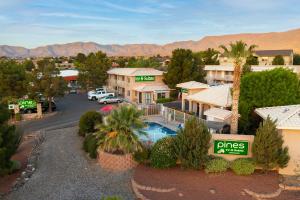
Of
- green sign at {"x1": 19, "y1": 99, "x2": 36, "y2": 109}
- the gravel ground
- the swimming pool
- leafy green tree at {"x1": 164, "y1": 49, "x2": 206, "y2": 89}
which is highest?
leafy green tree at {"x1": 164, "y1": 49, "x2": 206, "y2": 89}

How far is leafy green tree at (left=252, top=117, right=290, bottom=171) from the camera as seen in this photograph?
1494cm

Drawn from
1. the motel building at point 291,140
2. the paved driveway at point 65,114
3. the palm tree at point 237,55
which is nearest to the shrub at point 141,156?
the palm tree at point 237,55

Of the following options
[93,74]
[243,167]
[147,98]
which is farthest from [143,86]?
[243,167]

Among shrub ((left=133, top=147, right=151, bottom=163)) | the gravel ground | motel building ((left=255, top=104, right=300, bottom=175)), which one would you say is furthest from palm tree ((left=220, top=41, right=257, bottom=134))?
the gravel ground

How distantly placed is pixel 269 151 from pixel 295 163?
2158mm

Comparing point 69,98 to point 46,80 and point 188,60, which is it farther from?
point 188,60

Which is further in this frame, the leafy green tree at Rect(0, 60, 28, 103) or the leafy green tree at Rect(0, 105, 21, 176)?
the leafy green tree at Rect(0, 60, 28, 103)

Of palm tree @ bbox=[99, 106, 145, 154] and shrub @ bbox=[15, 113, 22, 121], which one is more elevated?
palm tree @ bbox=[99, 106, 145, 154]

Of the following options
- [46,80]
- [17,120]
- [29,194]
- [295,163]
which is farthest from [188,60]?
[29,194]

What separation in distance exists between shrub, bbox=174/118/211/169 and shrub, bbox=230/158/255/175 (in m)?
1.68

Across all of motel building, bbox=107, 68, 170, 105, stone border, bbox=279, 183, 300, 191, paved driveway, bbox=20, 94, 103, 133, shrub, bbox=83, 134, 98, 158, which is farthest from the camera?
motel building, bbox=107, 68, 170, 105

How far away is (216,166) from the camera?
51.2 feet

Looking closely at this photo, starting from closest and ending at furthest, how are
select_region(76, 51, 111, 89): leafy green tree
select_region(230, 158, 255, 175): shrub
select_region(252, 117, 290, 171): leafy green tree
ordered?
select_region(252, 117, 290, 171): leafy green tree
select_region(230, 158, 255, 175): shrub
select_region(76, 51, 111, 89): leafy green tree

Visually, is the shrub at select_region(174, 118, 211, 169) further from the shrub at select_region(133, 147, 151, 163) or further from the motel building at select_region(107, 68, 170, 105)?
the motel building at select_region(107, 68, 170, 105)
